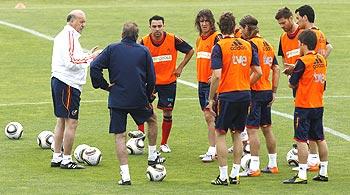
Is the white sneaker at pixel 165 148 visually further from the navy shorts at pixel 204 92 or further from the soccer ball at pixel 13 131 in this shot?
the soccer ball at pixel 13 131

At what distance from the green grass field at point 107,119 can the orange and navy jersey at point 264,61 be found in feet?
4.52

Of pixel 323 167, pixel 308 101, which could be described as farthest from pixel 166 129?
pixel 323 167

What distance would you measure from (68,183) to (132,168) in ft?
5.82

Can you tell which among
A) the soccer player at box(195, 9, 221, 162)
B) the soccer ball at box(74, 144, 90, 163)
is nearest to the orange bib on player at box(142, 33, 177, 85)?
the soccer player at box(195, 9, 221, 162)

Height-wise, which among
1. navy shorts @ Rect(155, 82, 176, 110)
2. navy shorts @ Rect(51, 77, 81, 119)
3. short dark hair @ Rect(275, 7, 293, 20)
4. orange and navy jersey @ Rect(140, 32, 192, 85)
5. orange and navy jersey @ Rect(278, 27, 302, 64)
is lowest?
navy shorts @ Rect(155, 82, 176, 110)

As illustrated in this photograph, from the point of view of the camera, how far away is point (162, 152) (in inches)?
770

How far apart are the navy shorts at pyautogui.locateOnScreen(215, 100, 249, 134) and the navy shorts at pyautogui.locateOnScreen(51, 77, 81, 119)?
8.65 feet

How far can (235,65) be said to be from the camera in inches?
638

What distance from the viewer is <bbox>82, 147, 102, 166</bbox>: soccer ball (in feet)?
58.7

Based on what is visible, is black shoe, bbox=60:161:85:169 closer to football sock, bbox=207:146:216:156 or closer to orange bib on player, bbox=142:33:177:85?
football sock, bbox=207:146:216:156

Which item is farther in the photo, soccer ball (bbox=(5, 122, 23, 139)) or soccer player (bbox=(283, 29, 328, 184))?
soccer ball (bbox=(5, 122, 23, 139))

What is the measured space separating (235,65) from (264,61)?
144cm

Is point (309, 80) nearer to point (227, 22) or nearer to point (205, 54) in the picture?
point (227, 22)

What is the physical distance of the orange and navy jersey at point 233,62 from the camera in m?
16.1
